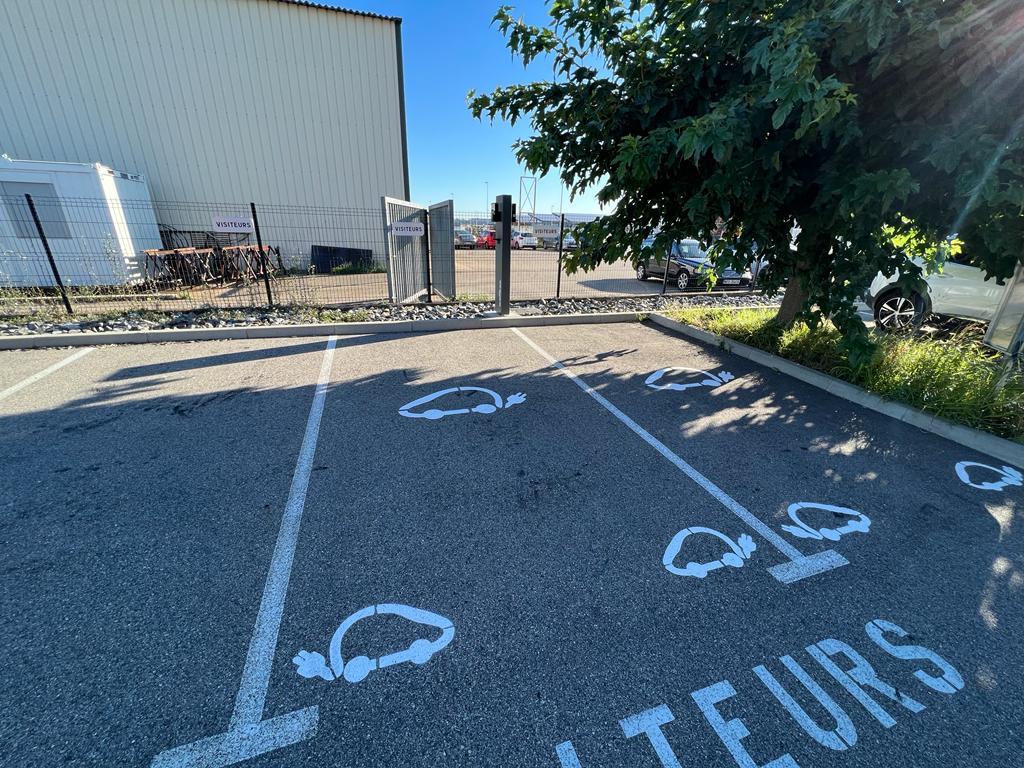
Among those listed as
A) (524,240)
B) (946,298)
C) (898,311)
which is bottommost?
(898,311)

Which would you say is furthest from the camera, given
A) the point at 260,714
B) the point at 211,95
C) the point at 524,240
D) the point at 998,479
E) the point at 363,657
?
the point at 524,240

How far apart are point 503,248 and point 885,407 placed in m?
5.75

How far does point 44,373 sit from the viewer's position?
4.77 meters

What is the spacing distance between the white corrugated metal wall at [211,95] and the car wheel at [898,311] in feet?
47.3

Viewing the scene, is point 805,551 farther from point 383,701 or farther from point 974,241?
point 974,241

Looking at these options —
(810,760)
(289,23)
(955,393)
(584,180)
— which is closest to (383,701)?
(810,760)

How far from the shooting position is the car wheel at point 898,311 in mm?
6938

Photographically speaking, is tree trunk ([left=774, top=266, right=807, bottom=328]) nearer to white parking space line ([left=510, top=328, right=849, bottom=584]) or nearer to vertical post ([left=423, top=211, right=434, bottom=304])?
white parking space line ([left=510, top=328, right=849, bottom=584])

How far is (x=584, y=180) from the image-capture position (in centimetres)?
595

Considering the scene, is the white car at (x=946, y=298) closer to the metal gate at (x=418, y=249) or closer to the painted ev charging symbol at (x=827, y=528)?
the painted ev charging symbol at (x=827, y=528)

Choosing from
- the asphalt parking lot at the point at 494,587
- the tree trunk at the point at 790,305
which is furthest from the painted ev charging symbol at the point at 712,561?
the tree trunk at the point at 790,305

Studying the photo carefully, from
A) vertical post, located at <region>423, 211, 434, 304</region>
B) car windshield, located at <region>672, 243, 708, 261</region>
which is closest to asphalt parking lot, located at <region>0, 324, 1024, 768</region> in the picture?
vertical post, located at <region>423, 211, 434, 304</region>

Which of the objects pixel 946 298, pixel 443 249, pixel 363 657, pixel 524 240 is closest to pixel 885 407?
pixel 946 298

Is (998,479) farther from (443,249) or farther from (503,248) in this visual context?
(443,249)
